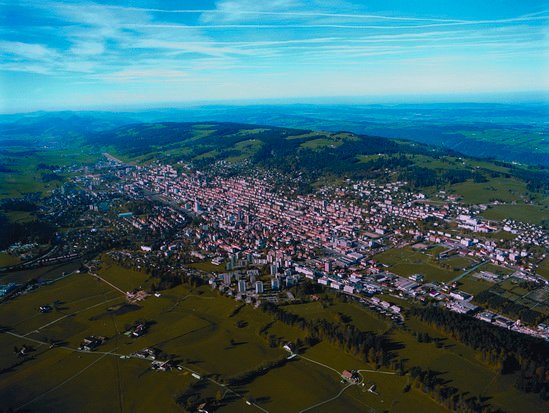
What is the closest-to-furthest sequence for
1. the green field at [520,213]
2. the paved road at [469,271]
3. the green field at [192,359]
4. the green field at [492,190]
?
the green field at [192,359], the paved road at [469,271], the green field at [520,213], the green field at [492,190]

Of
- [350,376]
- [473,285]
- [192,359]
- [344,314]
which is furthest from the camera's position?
[473,285]

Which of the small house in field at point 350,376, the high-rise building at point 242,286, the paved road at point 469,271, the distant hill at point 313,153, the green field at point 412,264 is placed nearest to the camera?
Result: the small house in field at point 350,376

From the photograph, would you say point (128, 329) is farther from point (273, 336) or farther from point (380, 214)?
point (380, 214)

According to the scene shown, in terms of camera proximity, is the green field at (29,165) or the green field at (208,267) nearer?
the green field at (208,267)

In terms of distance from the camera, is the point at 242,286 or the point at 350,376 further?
the point at 242,286

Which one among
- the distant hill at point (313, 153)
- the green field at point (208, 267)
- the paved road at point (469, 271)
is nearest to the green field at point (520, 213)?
the distant hill at point (313, 153)

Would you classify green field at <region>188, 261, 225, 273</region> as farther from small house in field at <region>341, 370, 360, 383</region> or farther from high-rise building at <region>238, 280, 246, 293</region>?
small house in field at <region>341, 370, 360, 383</region>

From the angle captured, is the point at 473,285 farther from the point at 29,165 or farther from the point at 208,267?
the point at 29,165

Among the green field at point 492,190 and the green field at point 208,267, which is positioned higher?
the green field at point 492,190

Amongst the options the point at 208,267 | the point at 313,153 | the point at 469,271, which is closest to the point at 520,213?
the point at 469,271

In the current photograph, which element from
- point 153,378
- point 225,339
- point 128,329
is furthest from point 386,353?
point 128,329

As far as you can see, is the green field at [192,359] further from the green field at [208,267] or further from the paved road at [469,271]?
the paved road at [469,271]
